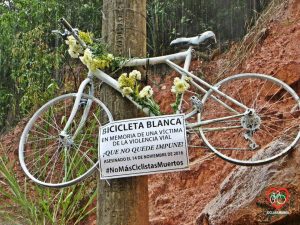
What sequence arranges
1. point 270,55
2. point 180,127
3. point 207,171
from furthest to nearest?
point 270,55
point 207,171
point 180,127

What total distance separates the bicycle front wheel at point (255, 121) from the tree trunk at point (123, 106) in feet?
1.87

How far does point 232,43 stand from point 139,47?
4.31 meters

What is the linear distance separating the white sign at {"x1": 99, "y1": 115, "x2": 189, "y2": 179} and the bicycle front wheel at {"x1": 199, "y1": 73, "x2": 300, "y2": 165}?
37 cm

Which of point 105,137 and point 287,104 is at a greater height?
point 287,104

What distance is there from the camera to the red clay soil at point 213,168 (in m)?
5.70

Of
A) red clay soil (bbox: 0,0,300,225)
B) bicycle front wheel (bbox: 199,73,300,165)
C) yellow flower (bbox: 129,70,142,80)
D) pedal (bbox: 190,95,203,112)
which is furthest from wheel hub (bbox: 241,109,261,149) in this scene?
red clay soil (bbox: 0,0,300,225)

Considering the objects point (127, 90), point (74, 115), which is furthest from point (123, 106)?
point (74, 115)

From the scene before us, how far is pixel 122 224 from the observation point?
10.8 feet

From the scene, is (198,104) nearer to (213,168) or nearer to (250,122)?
(250,122)

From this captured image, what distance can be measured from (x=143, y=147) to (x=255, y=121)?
0.84m

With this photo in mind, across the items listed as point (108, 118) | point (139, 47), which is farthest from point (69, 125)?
point (139, 47)

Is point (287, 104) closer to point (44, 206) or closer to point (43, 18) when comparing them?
point (44, 206)

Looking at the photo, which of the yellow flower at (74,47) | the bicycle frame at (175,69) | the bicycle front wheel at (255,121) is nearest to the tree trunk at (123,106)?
the bicycle frame at (175,69)

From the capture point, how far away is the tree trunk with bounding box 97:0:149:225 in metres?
3.32
